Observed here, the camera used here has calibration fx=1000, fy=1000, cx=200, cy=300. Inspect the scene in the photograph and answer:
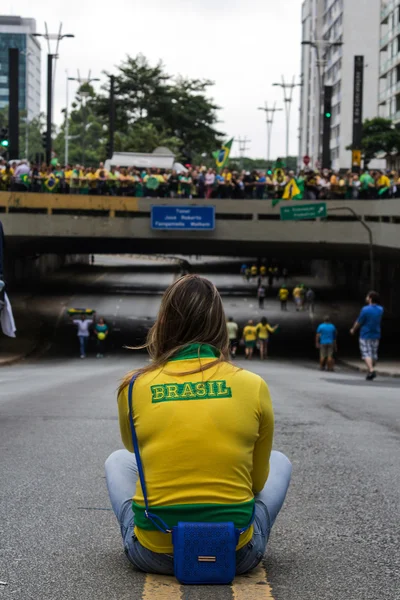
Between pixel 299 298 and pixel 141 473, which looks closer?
pixel 141 473

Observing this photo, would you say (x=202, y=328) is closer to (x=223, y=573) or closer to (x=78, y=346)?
(x=223, y=573)

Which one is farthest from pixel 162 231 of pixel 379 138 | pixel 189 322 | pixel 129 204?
pixel 379 138

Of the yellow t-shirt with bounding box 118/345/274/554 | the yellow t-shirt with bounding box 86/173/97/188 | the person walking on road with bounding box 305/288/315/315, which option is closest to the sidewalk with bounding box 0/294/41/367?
the yellow t-shirt with bounding box 86/173/97/188

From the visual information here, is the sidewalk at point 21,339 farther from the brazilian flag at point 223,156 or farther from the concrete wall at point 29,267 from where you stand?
the brazilian flag at point 223,156

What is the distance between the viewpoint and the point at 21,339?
1699 inches

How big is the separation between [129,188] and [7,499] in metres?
35.1

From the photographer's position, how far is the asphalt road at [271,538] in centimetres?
432

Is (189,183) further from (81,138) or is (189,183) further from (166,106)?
(81,138)

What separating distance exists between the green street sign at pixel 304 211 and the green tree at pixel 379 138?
4034cm

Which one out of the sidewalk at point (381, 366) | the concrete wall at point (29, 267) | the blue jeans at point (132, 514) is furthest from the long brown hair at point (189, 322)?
the concrete wall at point (29, 267)

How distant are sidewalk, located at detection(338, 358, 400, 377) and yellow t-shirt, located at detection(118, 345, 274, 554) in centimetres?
2553

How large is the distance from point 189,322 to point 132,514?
93 centimetres

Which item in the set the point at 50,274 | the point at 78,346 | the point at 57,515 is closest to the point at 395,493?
the point at 57,515

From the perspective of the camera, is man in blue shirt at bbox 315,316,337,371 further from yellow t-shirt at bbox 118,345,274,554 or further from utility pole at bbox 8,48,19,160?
yellow t-shirt at bbox 118,345,274,554
